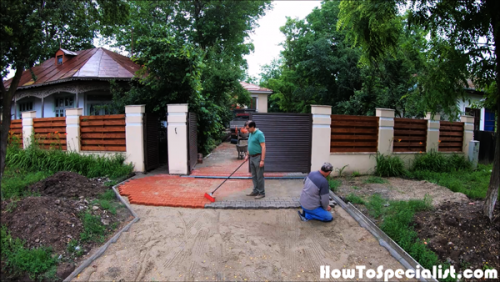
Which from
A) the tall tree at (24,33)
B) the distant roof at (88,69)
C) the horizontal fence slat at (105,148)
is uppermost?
the distant roof at (88,69)

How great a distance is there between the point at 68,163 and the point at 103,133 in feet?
4.35

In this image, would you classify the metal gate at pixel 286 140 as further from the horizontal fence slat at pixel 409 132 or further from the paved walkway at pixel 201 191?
the horizontal fence slat at pixel 409 132

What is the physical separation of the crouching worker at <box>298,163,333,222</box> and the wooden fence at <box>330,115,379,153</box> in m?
3.25

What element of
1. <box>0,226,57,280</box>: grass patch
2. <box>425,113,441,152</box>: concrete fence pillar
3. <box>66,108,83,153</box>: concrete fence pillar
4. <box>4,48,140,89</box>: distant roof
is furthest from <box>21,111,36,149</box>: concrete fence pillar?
<box>425,113,441,152</box>: concrete fence pillar

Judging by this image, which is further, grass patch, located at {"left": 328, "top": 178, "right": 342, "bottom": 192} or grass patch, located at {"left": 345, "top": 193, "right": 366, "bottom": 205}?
grass patch, located at {"left": 328, "top": 178, "right": 342, "bottom": 192}

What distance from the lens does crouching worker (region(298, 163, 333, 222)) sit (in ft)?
17.0

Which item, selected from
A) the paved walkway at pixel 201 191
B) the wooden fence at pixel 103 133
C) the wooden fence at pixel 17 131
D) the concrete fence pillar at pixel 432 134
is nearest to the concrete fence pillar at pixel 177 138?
the paved walkway at pixel 201 191

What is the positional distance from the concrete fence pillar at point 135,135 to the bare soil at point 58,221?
277 centimetres

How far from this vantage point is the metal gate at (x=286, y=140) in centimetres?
814

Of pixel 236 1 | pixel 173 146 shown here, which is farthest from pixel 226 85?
pixel 236 1

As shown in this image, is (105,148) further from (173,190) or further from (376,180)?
(376,180)

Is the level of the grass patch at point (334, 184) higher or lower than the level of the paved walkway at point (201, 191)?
higher

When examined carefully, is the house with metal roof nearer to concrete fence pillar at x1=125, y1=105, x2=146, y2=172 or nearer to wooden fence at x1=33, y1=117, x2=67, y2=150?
wooden fence at x1=33, y1=117, x2=67, y2=150

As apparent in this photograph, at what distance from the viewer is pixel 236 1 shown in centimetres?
1981
